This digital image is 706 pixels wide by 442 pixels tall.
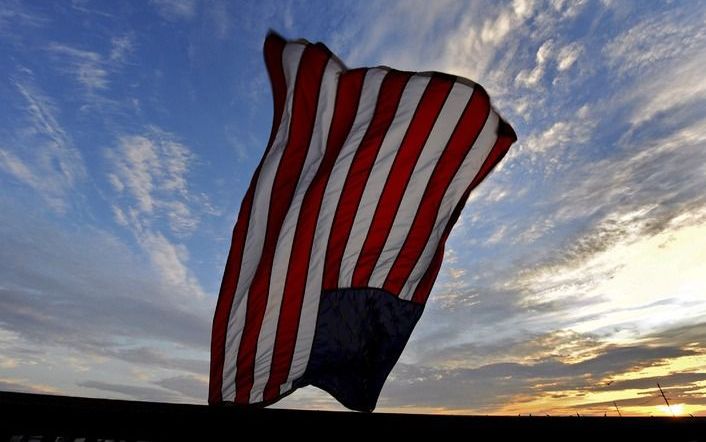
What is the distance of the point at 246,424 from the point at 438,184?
3.19 meters

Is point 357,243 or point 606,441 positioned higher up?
point 357,243

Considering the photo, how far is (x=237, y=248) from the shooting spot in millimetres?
5211

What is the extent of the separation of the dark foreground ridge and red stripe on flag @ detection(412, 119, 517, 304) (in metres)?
1.56

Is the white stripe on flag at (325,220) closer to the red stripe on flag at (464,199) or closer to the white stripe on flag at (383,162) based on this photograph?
A: the white stripe on flag at (383,162)

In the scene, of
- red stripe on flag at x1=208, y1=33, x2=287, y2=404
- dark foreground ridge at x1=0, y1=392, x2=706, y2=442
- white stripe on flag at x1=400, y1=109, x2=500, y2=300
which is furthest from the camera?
white stripe on flag at x1=400, y1=109, x2=500, y2=300

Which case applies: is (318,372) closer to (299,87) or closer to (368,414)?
(368,414)

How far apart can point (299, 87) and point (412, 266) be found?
241cm

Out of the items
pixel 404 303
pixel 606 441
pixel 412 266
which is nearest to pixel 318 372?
pixel 404 303

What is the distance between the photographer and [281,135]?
5496 mm

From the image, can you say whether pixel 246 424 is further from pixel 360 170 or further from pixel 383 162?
pixel 383 162

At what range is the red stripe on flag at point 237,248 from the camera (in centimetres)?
493

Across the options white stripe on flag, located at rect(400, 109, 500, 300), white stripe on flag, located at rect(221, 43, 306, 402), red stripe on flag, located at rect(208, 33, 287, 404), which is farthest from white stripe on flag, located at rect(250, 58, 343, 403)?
white stripe on flag, located at rect(400, 109, 500, 300)

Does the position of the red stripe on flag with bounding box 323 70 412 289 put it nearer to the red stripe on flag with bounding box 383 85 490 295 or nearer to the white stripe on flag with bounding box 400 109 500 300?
the red stripe on flag with bounding box 383 85 490 295

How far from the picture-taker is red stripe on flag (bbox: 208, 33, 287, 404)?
4.93m
